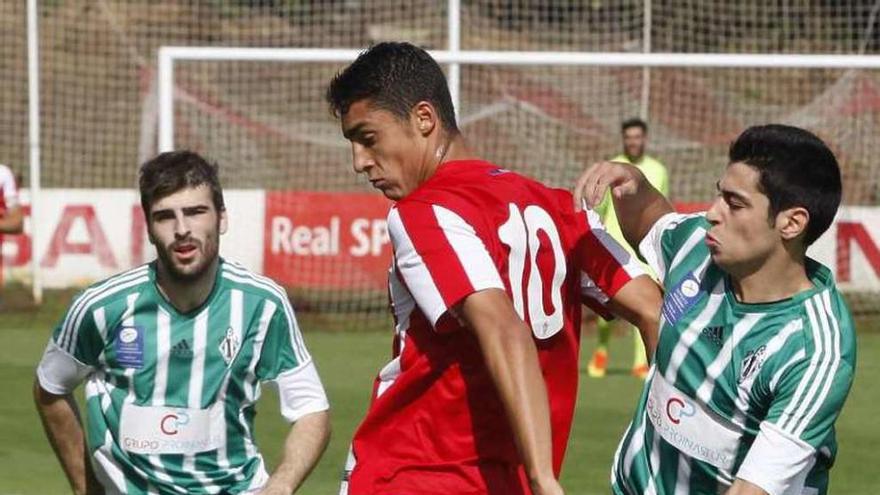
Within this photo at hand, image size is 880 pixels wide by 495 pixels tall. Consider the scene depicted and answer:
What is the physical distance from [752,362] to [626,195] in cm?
64

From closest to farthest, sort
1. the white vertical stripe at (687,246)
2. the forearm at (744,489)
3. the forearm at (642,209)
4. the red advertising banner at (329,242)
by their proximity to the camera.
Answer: the forearm at (744,489), the white vertical stripe at (687,246), the forearm at (642,209), the red advertising banner at (329,242)

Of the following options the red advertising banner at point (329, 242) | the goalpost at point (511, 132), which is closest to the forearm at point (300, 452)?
the goalpost at point (511, 132)

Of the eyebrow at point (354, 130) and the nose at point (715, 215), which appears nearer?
the eyebrow at point (354, 130)

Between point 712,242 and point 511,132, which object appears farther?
point 511,132

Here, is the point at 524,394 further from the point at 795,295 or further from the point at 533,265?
the point at 795,295

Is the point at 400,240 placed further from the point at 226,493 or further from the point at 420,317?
the point at 226,493

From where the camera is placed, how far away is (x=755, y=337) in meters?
4.05

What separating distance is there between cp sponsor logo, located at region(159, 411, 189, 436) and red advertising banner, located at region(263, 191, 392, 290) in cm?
1078

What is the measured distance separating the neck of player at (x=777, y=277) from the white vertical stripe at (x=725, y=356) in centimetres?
5

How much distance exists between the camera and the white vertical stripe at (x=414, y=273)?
11.6 feet

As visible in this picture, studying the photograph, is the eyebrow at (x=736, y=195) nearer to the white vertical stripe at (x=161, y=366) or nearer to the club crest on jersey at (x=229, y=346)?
the club crest on jersey at (x=229, y=346)

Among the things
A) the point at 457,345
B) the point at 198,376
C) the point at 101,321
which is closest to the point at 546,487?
the point at 457,345

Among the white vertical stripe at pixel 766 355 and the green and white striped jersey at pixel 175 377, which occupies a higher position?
the white vertical stripe at pixel 766 355

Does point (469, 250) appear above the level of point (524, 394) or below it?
above
